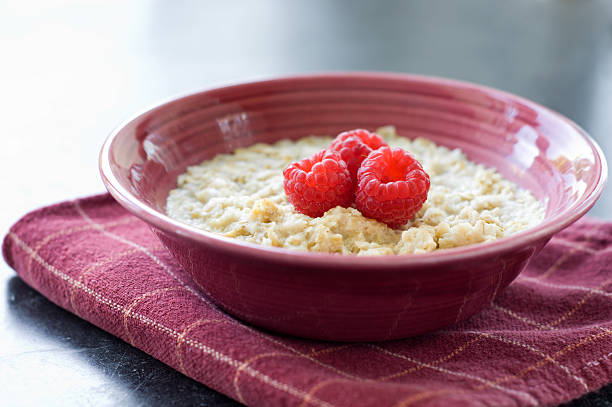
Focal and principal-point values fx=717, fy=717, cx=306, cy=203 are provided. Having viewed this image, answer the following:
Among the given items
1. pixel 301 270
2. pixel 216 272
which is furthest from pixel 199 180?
pixel 301 270

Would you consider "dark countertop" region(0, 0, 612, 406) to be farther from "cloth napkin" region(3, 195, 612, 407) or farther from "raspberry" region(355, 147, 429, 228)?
"raspberry" region(355, 147, 429, 228)

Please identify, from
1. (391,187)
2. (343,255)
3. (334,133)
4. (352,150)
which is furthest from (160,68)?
(343,255)

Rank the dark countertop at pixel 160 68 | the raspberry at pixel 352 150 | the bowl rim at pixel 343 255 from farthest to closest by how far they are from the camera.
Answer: the raspberry at pixel 352 150 < the dark countertop at pixel 160 68 < the bowl rim at pixel 343 255

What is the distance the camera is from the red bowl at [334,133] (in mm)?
921

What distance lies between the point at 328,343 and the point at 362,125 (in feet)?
2.32

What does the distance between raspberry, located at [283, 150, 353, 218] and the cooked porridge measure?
0.02 m

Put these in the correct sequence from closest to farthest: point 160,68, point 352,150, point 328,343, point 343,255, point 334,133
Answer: point 343,255
point 328,343
point 352,150
point 334,133
point 160,68

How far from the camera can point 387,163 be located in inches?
44.4

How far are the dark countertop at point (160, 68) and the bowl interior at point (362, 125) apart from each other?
307 mm

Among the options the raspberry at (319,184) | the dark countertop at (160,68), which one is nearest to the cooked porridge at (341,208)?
the raspberry at (319,184)

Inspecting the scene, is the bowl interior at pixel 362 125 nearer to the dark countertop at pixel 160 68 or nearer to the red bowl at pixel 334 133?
the red bowl at pixel 334 133

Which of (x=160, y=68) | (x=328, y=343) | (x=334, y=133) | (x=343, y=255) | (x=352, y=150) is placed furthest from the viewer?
(x=160, y=68)

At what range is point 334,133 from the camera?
5.36 feet

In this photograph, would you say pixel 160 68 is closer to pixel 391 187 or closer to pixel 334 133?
pixel 334 133
